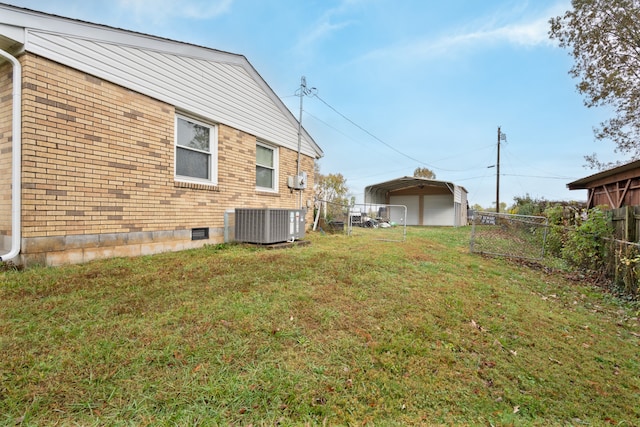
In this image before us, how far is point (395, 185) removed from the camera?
22.5m

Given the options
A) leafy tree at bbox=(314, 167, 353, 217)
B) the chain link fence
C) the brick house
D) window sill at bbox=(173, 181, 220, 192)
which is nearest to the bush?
the chain link fence

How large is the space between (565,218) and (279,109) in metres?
9.95

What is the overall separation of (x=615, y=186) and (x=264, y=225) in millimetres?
11502

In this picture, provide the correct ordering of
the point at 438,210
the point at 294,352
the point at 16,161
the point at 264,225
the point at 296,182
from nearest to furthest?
1. the point at 294,352
2. the point at 16,161
3. the point at 264,225
4. the point at 296,182
5. the point at 438,210

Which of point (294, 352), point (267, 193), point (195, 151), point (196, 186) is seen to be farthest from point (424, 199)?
point (294, 352)

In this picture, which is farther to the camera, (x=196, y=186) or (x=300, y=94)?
(x=300, y=94)

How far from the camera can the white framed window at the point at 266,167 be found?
8.24 m

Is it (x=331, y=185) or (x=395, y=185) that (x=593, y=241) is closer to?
(x=395, y=185)

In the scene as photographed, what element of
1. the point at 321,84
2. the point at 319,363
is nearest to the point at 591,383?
the point at 319,363

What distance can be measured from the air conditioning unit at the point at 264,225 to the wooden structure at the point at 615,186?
924 centimetres

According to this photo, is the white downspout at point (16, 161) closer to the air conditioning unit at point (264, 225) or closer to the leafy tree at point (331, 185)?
the air conditioning unit at point (264, 225)

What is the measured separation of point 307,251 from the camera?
602cm

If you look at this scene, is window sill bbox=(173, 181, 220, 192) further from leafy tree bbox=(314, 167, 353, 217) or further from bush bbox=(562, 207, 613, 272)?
leafy tree bbox=(314, 167, 353, 217)

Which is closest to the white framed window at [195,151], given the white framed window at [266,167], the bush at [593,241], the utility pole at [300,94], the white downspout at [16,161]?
the white framed window at [266,167]
